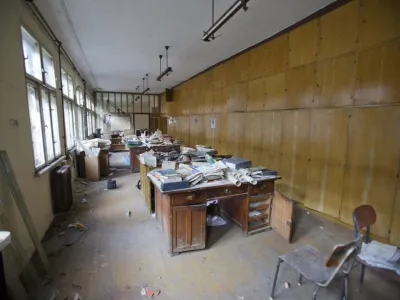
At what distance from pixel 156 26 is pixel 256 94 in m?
2.56

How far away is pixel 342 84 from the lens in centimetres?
321

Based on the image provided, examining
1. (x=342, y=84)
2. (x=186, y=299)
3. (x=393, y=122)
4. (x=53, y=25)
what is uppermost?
(x=53, y=25)

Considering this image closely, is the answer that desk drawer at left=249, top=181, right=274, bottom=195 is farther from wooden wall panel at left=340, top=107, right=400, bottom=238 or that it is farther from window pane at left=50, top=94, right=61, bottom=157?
window pane at left=50, top=94, right=61, bottom=157

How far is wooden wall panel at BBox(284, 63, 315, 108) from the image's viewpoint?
3.69m

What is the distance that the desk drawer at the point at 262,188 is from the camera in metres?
2.81

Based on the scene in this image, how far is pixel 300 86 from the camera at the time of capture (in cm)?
388

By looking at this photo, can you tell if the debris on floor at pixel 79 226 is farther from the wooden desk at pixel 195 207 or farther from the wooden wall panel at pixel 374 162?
the wooden wall panel at pixel 374 162

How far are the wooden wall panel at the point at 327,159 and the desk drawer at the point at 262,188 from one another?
117 centimetres

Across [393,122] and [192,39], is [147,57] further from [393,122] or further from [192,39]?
[393,122]

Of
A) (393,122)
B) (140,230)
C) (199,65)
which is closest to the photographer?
(393,122)

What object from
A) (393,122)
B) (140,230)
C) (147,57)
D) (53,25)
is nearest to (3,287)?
(140,230)

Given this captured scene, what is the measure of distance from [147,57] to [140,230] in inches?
186

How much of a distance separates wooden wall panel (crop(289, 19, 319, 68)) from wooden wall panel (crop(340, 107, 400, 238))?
1.32 m

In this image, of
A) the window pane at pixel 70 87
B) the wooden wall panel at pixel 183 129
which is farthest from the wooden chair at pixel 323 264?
the wooden wall panel at pixel 183 129
